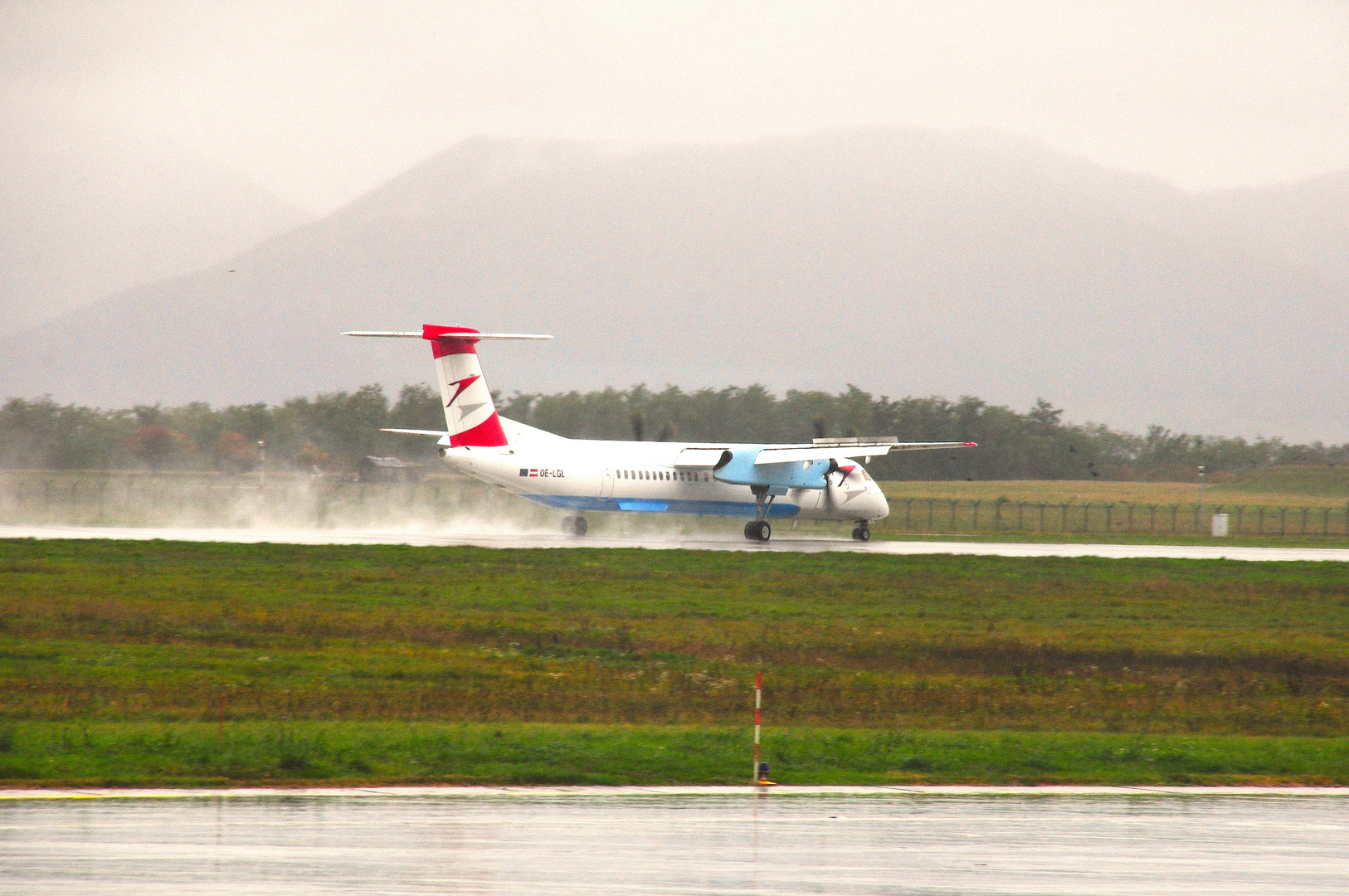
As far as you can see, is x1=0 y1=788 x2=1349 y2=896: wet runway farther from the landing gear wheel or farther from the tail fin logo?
the landing gear wheel

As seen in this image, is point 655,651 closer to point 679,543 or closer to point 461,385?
point 461,385

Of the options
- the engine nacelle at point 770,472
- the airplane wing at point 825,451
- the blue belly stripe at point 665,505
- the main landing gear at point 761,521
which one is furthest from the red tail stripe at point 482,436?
the main landing gear at point 761,521

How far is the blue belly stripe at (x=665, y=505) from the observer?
41562 mm

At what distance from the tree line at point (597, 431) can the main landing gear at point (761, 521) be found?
6407mm

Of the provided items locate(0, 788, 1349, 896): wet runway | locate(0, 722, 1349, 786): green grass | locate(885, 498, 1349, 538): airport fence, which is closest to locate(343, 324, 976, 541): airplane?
locate(885, 498, 1349, 538): airport fence

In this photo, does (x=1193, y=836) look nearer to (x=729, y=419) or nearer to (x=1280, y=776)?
(x=1280, y=776)

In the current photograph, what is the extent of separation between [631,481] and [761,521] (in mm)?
4843

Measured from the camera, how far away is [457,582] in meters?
29.1

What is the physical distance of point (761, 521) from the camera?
4297cm

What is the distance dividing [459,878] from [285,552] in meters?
26.9

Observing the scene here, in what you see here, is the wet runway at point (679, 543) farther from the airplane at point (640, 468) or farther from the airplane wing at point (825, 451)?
the airplane wing at point (825, 451)

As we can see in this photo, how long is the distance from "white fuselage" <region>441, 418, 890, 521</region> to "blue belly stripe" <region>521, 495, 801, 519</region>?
0.03 metres

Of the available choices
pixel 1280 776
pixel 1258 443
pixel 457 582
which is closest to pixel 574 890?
pixel 1280 776

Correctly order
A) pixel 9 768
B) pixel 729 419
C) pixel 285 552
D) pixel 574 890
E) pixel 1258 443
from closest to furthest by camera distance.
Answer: pixel 574 890 < pixel 9 768 < pixel 285 552 < pixel 729 419 < pixel 1258 443
